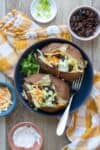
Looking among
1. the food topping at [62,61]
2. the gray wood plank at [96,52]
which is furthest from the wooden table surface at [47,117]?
the food topping at [62,61]

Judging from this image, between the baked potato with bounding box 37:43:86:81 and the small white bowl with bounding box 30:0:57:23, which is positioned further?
the small white bowl with bounding box 30:0:57:23

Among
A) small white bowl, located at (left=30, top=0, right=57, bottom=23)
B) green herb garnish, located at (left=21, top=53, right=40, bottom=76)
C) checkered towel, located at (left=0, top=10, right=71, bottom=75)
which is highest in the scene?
small white bowl, located at (left=30, top=0, right=57, bottom=23)

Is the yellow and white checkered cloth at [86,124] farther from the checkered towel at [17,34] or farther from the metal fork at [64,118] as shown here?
the checkered towel at [17,34]

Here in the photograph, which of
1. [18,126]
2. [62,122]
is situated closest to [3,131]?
[18,126]

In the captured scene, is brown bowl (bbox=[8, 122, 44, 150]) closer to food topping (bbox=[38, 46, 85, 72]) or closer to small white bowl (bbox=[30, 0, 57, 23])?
food topping (bbox=[38, 46, 85, 72])

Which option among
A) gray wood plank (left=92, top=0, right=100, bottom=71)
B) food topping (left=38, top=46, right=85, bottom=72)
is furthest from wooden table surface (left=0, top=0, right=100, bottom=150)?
food topping (left=38, top=46, right=85, bottom=72)

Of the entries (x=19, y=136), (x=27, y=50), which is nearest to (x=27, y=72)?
(x=27, y=50)

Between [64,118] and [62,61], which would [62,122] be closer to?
[64,118]
